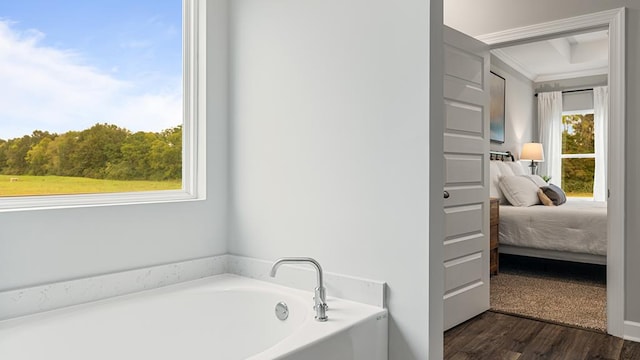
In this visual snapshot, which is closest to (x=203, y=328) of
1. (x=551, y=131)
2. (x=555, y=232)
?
(x=555, y=232)

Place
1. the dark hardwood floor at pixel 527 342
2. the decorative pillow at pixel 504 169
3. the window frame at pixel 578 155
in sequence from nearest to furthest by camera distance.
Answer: the dark hardwood floor at pixel 527 342, the decorative pillow at pixel 504 169, the window frame at pixel 578 155

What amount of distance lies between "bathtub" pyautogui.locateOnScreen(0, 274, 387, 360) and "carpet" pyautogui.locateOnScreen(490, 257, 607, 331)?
2155 millimetres

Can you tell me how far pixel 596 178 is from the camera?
7.15 meters

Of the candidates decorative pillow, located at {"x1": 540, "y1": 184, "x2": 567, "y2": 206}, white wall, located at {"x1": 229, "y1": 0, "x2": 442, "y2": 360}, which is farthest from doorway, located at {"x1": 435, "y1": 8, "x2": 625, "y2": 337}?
decorative pillow, located at {"x1": 540, "y1": 184, "x2": 567, "y2": 206}

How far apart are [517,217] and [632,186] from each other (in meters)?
1.76

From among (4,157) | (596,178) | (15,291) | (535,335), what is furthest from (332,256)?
(596,178)

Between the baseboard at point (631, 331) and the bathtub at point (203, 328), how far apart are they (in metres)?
2.06

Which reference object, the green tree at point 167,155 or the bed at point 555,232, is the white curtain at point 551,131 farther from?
the green tree at point 167,155

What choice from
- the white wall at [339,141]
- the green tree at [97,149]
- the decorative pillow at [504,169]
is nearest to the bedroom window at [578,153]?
the decorative pillow at [504,169]

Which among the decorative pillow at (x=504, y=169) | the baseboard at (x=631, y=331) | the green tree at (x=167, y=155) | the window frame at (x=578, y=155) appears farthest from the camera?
the window frame at (x=578, y=155)

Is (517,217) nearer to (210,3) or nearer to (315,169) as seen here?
(315,169)

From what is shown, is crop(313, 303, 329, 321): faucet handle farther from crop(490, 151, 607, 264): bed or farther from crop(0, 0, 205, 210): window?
crop(490, 151, 607, 264): bed

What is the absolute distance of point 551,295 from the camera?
3.96 metres

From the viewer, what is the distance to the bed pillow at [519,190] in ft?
16.3
